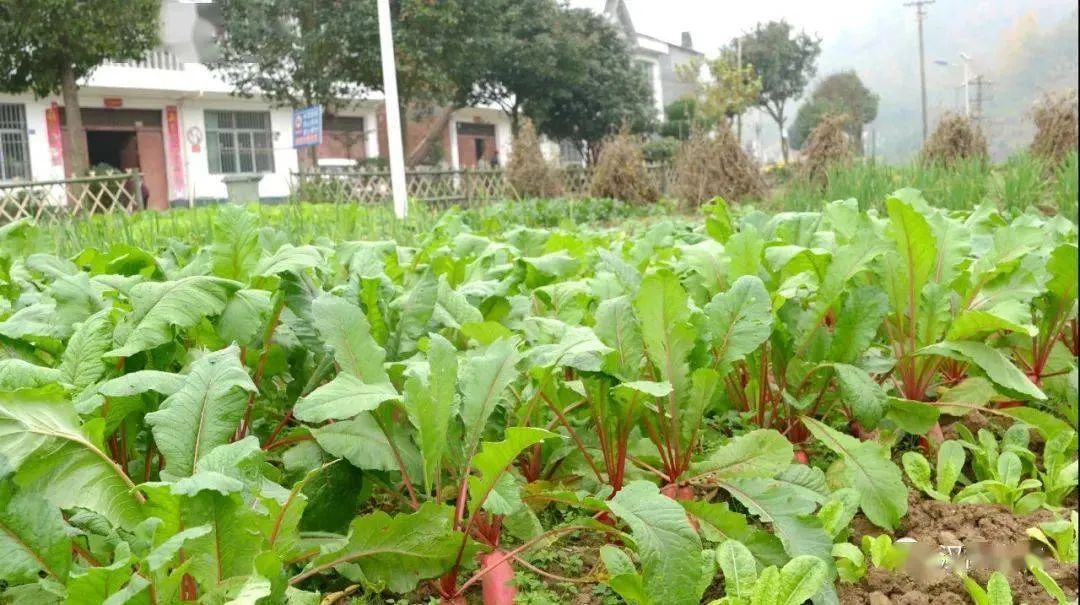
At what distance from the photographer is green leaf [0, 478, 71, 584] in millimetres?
807

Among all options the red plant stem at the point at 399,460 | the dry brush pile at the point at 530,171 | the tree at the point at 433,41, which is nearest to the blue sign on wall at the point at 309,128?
the dry brush pile at the point at 530,171

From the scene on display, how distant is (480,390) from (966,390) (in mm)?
877

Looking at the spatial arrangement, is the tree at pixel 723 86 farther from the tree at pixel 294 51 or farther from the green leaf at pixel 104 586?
the green leaf at pixel 104 586

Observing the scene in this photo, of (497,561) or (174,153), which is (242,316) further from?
(174,153)

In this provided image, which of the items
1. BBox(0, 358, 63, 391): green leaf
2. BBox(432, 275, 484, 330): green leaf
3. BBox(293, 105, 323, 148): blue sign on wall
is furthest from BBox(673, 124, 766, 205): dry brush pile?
BBox(0, 358, 63, 391): green leaf

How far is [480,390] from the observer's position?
1.02 m

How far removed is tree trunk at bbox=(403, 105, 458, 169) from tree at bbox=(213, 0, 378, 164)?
3859 mm

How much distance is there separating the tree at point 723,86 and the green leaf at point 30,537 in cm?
2838

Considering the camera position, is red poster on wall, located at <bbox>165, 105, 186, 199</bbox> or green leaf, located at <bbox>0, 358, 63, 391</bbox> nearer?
green leaf, located at <bbox>0, 358, 63, 391</bbox>

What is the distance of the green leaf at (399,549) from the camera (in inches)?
37.4

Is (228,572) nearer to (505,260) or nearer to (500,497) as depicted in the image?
(500,497)

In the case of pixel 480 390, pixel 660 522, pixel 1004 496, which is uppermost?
pixel 480 390

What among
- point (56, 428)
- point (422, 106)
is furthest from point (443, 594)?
point (422, 106)

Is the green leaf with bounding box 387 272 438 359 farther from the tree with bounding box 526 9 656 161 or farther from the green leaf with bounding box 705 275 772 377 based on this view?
the tree with bounding box 526 9 656 161
